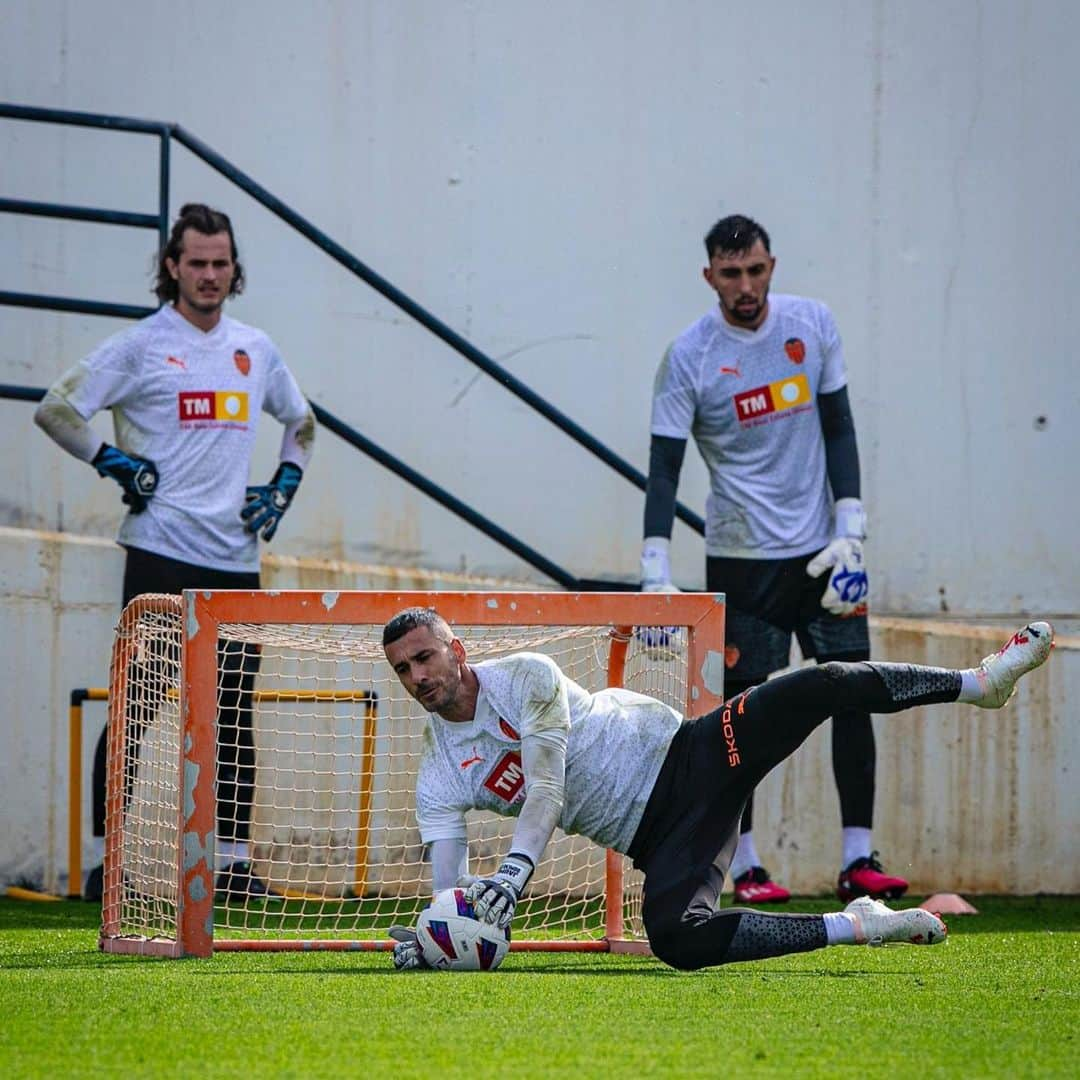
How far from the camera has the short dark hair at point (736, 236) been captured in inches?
235

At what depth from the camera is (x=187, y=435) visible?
235 inches

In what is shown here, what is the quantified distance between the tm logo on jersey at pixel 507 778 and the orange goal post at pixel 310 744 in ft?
1.55

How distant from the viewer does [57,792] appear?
6883 mm

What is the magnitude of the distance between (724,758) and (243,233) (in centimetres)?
384

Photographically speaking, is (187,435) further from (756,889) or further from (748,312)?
(756,889)

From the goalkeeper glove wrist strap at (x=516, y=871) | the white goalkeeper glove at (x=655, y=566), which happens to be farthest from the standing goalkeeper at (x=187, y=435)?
the goalkeeper glove wrist strap at (x=516, y=871)

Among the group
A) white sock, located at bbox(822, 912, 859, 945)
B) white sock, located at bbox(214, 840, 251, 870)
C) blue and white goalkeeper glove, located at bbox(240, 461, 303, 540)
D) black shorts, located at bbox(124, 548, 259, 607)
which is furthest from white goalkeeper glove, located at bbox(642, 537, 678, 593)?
white sock, located at bbox(822, 912, 859, 945)

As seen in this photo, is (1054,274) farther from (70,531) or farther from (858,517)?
(70,531)

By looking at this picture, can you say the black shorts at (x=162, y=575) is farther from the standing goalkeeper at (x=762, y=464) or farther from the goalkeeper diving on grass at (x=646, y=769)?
the goalkeeper diving on grass at (x=646, y=769)

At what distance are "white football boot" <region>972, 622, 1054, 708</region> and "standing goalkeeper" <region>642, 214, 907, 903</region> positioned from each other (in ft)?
4.72

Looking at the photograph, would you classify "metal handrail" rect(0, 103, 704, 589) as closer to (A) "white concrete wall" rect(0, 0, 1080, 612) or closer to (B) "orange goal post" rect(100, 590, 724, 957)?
(A) "white concrete wall" rect(0, 0, 1080, 612)

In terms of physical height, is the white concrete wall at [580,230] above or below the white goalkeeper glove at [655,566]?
above

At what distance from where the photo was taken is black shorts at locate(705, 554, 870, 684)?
602 cm

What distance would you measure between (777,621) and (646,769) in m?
Result: 1.67
